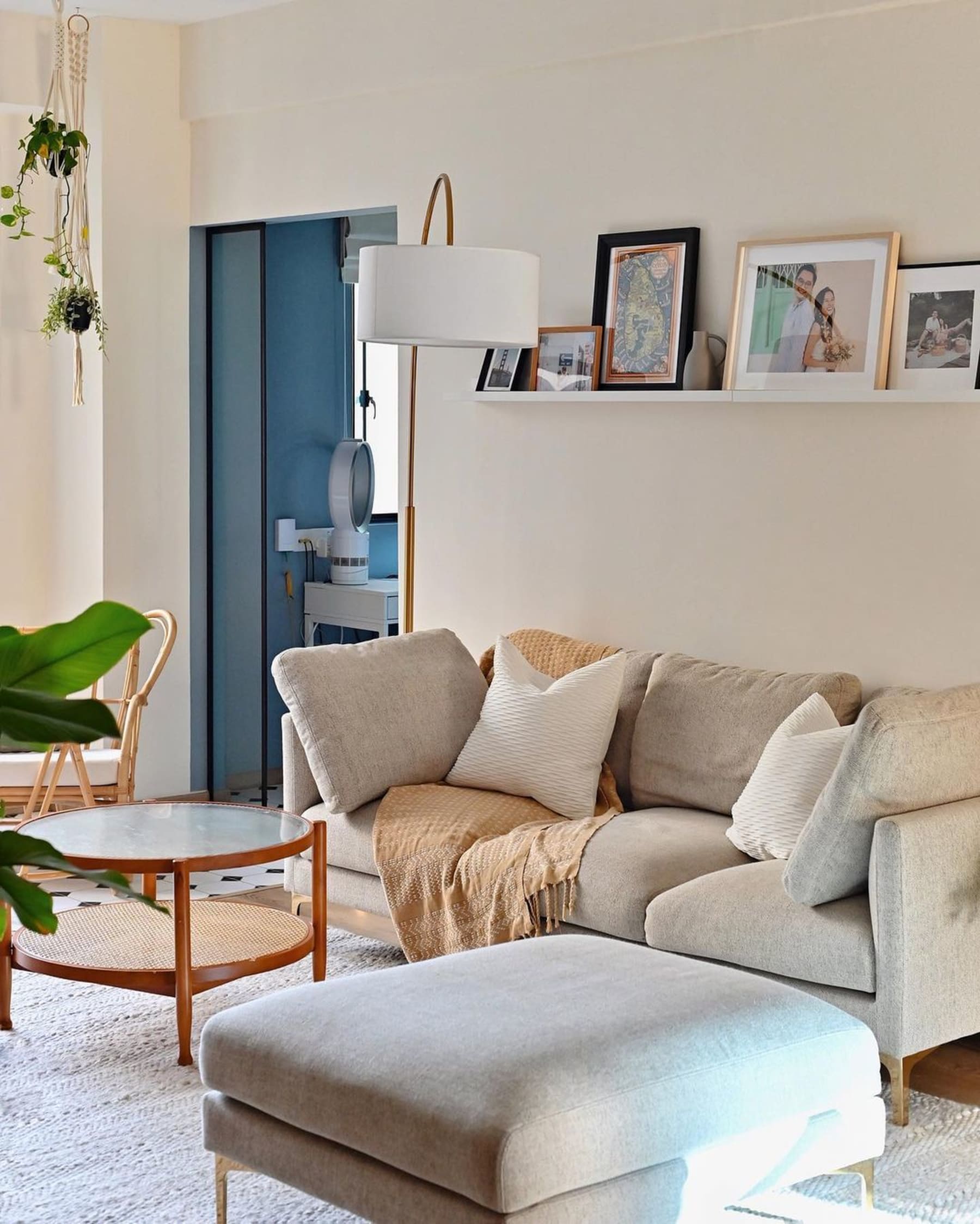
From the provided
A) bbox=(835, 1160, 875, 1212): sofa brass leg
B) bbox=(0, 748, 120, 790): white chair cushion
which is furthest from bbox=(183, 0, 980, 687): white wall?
bbox=(835, 1160, 875, 1212): sofa brass leg

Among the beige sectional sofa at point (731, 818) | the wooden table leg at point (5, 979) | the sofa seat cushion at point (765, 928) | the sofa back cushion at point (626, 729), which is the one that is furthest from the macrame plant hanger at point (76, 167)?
the sofa seat cushion at point (765, 928)

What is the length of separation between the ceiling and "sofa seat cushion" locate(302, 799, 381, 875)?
2.97m

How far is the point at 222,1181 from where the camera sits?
269cm

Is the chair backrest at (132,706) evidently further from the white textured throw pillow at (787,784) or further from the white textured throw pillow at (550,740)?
the white textured throw pillow at (787,784)

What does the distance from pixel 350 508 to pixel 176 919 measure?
333cm

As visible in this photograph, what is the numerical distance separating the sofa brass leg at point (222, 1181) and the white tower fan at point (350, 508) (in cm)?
407

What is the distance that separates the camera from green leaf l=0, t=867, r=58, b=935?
1.32 m

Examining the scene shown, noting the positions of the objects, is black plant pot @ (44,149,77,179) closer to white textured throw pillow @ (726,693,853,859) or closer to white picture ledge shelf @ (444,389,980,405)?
white picture ledge shelf @ (444,389,980,405)

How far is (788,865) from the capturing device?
11.0ft

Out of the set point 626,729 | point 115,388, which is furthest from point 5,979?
point 115,388

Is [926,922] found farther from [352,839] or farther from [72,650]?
[72,650]

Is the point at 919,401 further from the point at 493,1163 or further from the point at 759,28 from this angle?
the point at 493,1163

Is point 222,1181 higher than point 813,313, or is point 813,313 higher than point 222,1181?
point 813,313

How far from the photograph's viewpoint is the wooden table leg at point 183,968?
3561 millimetres
